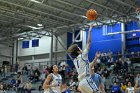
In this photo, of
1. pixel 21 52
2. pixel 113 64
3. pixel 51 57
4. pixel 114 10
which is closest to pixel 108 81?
pixel 113 64

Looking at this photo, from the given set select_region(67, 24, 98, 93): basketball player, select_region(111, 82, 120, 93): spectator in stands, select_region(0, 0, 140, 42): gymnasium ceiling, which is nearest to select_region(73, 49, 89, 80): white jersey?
select_region(67, 24, 98, 93): basketball player

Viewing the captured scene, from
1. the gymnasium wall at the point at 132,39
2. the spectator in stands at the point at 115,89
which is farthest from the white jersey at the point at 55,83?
the gymnasium wall at the point at 132,39

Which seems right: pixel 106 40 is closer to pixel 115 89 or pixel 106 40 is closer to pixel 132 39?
A: pixel 132 39

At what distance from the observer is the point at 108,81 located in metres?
23.6

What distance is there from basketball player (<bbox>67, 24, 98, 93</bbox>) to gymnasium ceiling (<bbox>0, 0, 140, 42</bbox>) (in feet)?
53.9

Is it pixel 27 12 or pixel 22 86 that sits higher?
pixel 27 12

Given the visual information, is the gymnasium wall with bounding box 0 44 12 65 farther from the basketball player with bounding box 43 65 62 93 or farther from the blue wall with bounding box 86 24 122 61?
the basketball player with bounding box 43 65 62 93

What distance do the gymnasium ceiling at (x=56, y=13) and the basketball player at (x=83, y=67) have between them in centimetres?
1643

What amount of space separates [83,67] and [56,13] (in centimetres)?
2151

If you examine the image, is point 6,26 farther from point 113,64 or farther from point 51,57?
point 113,64

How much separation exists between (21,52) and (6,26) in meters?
6.80

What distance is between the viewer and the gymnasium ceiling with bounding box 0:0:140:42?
24.9 m

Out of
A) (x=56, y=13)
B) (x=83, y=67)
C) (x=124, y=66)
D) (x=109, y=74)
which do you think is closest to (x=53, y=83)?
(x=83, y=67)

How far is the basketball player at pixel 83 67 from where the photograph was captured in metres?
6.46
